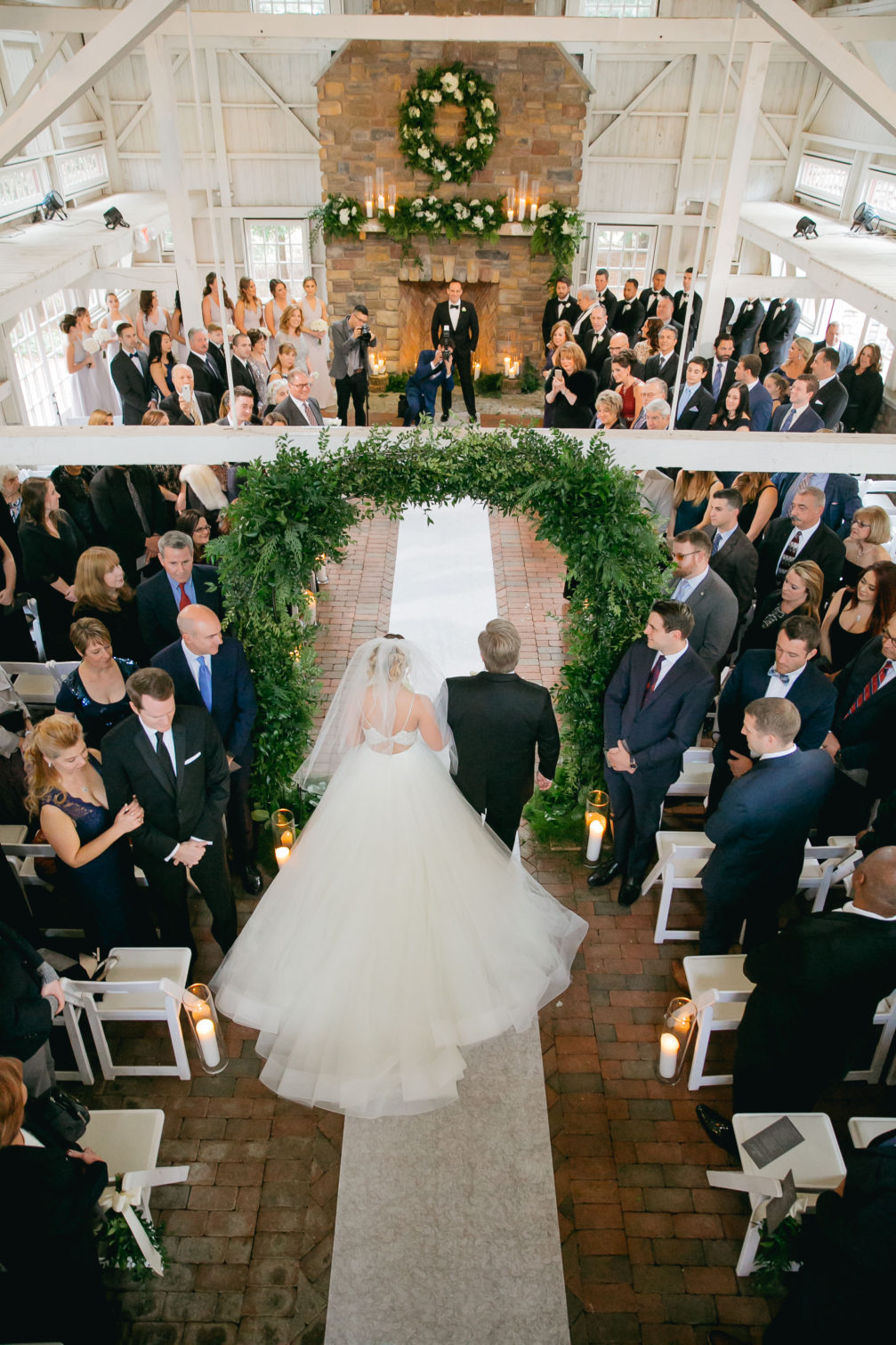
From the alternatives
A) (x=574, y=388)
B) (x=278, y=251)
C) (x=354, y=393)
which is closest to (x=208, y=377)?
(x=354, y=393)

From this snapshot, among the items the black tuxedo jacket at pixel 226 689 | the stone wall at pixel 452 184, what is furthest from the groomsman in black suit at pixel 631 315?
the black tuxedo jacket at pixel 226 689

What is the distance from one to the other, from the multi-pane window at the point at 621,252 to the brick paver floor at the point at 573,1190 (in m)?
13.7

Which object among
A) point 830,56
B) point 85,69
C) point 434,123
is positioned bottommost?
point 434,123

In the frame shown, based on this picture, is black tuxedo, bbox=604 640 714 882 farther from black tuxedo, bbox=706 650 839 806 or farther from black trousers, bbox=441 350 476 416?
black trousers, bbox=441 350 476 416

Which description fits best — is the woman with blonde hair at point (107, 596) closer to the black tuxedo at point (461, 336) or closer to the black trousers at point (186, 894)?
the black trousers at point (186, 894)

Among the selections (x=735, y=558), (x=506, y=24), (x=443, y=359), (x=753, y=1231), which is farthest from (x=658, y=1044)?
(x=443, y=359)

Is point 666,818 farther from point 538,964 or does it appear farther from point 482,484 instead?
point 482,484

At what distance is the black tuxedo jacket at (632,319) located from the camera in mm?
11039

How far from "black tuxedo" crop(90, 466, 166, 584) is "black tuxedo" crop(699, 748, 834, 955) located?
4.27 m

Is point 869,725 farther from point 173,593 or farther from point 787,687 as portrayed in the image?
point 173,593

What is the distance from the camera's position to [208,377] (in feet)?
26.5

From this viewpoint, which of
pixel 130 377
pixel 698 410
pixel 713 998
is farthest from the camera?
pixel 130 377

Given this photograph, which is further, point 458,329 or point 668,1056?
point 458,329

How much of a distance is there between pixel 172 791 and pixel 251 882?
3.67ft
